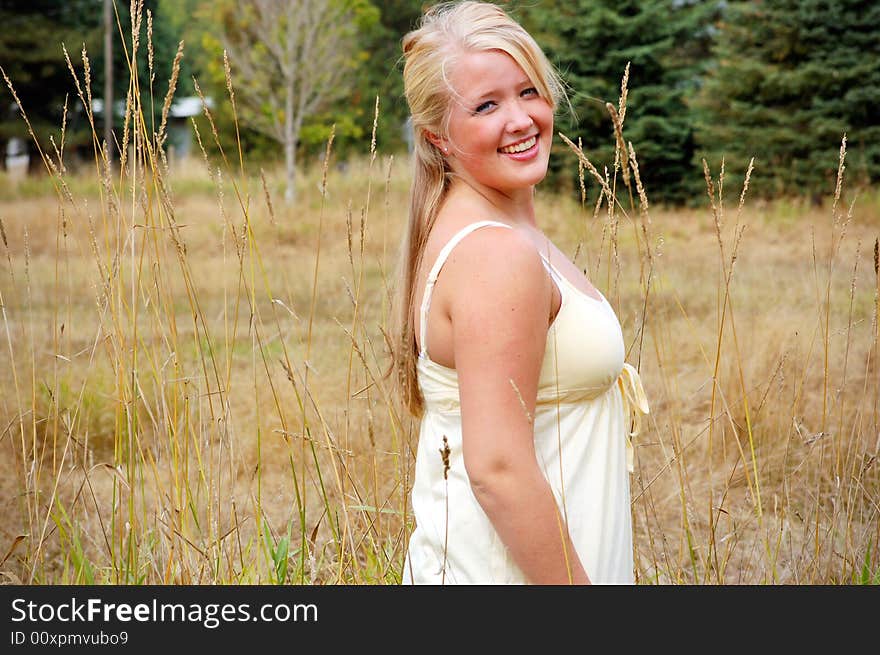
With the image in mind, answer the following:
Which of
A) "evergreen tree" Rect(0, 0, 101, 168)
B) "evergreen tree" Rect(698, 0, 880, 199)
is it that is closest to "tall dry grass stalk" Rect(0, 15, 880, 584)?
"evergreen tree" Rect(698, 0, 880, 199)

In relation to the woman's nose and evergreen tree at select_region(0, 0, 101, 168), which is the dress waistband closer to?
the woman's nose

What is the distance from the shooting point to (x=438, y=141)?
148 cm

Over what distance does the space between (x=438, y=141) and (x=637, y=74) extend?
1309 cm

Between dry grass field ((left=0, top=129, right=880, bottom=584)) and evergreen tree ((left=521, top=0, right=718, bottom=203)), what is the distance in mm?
1268

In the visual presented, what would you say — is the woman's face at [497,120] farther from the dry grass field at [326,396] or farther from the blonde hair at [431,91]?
the dry grass field at [326,396]

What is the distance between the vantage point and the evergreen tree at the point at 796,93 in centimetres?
1233

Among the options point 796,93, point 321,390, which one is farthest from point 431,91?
point 796,93

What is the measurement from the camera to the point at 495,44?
1.39 m

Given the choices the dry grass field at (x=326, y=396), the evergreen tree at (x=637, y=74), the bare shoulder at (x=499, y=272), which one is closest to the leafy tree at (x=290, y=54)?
the dry grass field at (x=326, y=396)

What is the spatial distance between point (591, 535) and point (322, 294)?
23.3 feet

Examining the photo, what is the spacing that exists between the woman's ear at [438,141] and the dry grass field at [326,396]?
0.24 m

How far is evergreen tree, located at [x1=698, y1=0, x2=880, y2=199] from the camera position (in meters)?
12.3

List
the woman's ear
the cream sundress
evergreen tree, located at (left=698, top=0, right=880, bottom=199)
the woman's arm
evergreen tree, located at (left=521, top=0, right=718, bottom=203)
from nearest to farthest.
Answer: the woman's arm, the cream sundress, the woman's ear, evergreen tree, located at (left=698, top=0, right=880, bottom=199), evergreen tree, located at (left=521, top=0, right=718, bottom=203)
